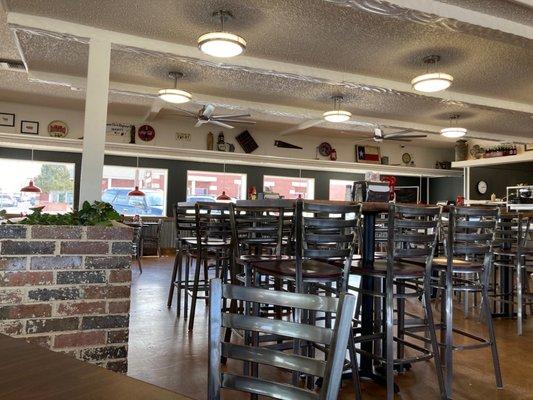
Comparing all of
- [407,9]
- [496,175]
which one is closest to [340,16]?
[407,9]

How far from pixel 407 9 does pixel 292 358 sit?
3.49 meters

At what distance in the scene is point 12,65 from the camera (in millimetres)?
6027

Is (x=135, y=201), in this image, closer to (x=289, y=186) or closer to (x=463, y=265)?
(x=289, y=186)

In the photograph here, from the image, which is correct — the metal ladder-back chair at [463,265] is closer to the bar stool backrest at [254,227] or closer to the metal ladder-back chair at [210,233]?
the bar stool backrest at [254,227]

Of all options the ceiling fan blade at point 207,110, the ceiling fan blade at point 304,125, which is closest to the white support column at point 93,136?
the ceiling fan blade at point 207,110

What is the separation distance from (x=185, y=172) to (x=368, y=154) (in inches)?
209

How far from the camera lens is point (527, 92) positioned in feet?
22.0

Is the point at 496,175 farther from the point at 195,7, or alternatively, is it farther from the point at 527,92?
the point at 195,7

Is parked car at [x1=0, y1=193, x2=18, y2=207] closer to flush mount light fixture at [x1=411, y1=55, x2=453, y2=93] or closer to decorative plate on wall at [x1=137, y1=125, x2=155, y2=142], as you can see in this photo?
decorative plate on wall at [x1=137, y1=125, x2=155, y2=142]

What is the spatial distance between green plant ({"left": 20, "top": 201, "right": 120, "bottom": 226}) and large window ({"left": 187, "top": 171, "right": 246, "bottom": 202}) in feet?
27.0

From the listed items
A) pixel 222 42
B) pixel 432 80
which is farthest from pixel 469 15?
pixel 222 42

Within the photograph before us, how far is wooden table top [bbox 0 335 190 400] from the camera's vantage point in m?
0.67

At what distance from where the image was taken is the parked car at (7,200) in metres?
9.53

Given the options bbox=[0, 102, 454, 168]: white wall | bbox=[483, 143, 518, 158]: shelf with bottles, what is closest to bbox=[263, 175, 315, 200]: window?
bbox=[0, 102, 454, 168]: white wall
